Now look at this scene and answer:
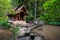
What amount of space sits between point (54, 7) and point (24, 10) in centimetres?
3170

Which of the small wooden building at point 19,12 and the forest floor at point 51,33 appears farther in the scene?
the small wooden building at point 19,12

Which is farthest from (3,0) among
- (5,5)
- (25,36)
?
(25,36)

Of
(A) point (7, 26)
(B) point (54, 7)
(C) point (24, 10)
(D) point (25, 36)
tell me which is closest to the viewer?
(B) point (54, 7)

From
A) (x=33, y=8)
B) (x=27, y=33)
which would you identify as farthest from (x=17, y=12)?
(x=27, y=33)

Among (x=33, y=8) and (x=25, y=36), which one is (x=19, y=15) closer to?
(x=33, y=8)

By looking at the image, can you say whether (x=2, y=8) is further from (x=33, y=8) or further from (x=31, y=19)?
(x=33, y=8)

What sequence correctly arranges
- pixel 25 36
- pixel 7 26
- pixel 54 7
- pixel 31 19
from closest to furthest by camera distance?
1. pixel 54 7
2. pixel 25 36
3. pixel 7 26
4. pixel 31 19

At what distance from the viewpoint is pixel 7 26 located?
25.8m

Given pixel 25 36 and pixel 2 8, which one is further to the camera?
pixel 25 36

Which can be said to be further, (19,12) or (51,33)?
(19,12)

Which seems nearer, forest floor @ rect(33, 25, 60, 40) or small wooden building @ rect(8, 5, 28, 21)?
forest floor @ rect(33, 25, 60, 40)

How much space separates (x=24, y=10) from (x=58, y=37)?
1150 inches

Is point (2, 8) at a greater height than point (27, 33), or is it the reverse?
point (2, 8)

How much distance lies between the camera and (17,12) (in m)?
47.0
